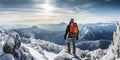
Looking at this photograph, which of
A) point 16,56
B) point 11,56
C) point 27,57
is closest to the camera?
point 11,56

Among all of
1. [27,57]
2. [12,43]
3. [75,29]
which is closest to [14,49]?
[12,43]

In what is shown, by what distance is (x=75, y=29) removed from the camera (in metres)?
27.9

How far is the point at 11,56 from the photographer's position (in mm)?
24609

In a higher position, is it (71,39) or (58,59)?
(71,39)

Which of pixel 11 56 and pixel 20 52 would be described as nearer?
pixel 11 56

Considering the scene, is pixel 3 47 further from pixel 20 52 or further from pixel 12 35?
pixel 20 52

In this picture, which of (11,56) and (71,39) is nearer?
(11,56)

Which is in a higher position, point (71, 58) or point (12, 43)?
point (12, 43)

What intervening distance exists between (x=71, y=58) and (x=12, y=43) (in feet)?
21.1

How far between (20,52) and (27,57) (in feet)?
3.75

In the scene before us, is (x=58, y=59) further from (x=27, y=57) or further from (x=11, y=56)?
(x=11, y=56)

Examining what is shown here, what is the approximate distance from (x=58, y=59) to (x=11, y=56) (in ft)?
18.8

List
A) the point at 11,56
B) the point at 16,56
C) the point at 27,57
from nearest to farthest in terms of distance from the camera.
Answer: the point at 11,56 < the point at 16,56 < the point at 27,57

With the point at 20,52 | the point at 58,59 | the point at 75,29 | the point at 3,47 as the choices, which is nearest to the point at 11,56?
the point at 3,47
